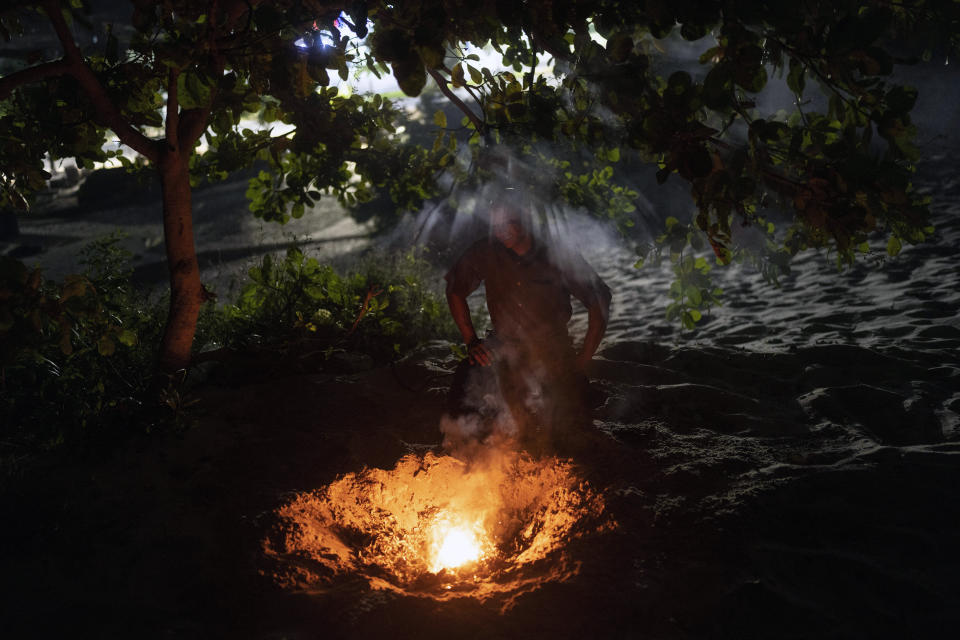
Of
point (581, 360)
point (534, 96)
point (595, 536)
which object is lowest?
point (595, 536)

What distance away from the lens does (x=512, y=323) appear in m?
3.59

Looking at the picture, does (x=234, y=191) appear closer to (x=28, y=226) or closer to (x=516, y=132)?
(x=28, y=226)

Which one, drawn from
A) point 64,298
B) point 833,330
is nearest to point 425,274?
point 833,330

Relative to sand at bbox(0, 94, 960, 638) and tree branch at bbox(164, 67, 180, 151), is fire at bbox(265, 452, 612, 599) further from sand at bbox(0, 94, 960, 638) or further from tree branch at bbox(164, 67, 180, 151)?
tree branch at bbox(164, 67, 180, 151)

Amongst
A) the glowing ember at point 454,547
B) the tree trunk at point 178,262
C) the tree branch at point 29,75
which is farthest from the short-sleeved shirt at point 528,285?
the tree branch at point 29,75

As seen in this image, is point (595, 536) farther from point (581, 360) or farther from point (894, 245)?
point (894, 245)

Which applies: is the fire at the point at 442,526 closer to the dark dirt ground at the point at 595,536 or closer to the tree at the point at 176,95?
the dark dirt ground at the point at 595,536

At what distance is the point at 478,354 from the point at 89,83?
236 centimetres

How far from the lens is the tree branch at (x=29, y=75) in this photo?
2.30m

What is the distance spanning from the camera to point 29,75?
2363 mm

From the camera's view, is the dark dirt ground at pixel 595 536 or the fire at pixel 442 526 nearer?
the dark dirt ground at pixel 595 536

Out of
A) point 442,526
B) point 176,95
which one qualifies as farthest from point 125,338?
point 442,526

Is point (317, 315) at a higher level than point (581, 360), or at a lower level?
higher

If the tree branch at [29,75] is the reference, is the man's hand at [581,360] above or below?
below
